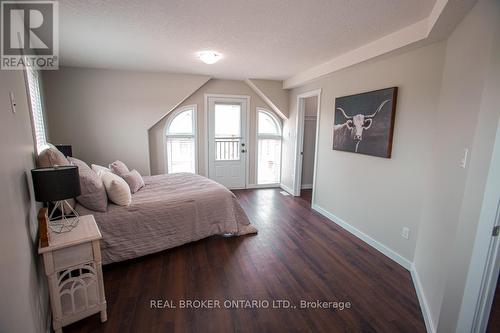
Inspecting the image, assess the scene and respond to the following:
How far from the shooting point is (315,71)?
3781 mm

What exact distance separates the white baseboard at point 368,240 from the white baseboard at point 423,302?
121 mm

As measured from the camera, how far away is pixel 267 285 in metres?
2.19

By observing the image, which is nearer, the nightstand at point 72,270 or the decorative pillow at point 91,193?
the nightstand at point 72,270

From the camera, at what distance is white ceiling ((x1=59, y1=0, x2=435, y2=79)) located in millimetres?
1898

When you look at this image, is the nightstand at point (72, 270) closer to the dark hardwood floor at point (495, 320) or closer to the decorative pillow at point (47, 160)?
the decorative pillow at point (47, 160)

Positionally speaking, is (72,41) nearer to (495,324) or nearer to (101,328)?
(101,328)

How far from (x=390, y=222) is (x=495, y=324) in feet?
3.60

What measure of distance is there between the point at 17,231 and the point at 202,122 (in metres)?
3.93

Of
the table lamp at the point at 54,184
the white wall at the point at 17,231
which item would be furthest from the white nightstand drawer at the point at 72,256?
the table lamp at the point at 54,184

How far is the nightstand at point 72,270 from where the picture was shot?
1529 mm

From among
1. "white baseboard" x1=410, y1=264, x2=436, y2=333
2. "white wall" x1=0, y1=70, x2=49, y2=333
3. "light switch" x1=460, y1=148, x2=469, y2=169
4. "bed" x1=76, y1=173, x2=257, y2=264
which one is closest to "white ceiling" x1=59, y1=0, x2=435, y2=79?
"white wall" x1=0, y1=70, x2=49, y2=333

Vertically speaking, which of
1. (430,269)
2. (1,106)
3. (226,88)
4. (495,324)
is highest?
(226,88)

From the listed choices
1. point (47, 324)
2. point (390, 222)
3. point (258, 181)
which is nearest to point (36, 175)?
point (47, 324)

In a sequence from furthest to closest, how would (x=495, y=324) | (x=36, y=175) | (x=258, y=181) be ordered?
1. (x=258, y=181)
2. (x=495, y=324)
3. (x=36, y=175)
